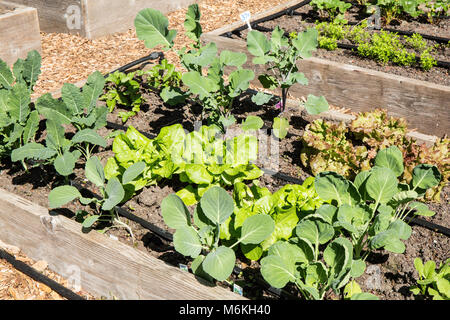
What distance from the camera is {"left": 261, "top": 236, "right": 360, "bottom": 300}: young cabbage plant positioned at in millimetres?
1975

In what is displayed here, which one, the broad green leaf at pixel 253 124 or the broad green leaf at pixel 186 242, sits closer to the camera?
the broad green leaf at pixel 186 242

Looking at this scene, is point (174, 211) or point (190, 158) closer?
point (174, 211)

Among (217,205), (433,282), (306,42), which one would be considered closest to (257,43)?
(306,42)

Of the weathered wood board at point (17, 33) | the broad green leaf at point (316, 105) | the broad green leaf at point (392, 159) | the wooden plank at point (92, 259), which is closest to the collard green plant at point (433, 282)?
the broad green leaf at point (392, 159)

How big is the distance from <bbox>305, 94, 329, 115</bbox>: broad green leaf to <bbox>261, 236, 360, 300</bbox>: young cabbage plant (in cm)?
130

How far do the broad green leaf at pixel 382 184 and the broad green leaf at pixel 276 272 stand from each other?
586mm

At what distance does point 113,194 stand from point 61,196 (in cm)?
27

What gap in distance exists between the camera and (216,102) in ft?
10.6

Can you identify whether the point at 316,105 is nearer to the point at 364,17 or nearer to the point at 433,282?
the point at 433,282

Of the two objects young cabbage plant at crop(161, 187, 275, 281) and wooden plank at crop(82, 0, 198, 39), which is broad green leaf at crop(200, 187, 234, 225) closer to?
young cabbage plant at crop(161, 187, 275, 281)

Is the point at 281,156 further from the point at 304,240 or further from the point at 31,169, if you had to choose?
the point at 31,169

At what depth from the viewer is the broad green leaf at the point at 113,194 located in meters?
2.37

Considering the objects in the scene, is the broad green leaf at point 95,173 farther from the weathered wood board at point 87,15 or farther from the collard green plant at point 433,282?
the weathered wood board at point 87,15

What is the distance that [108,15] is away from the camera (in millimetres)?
5508
